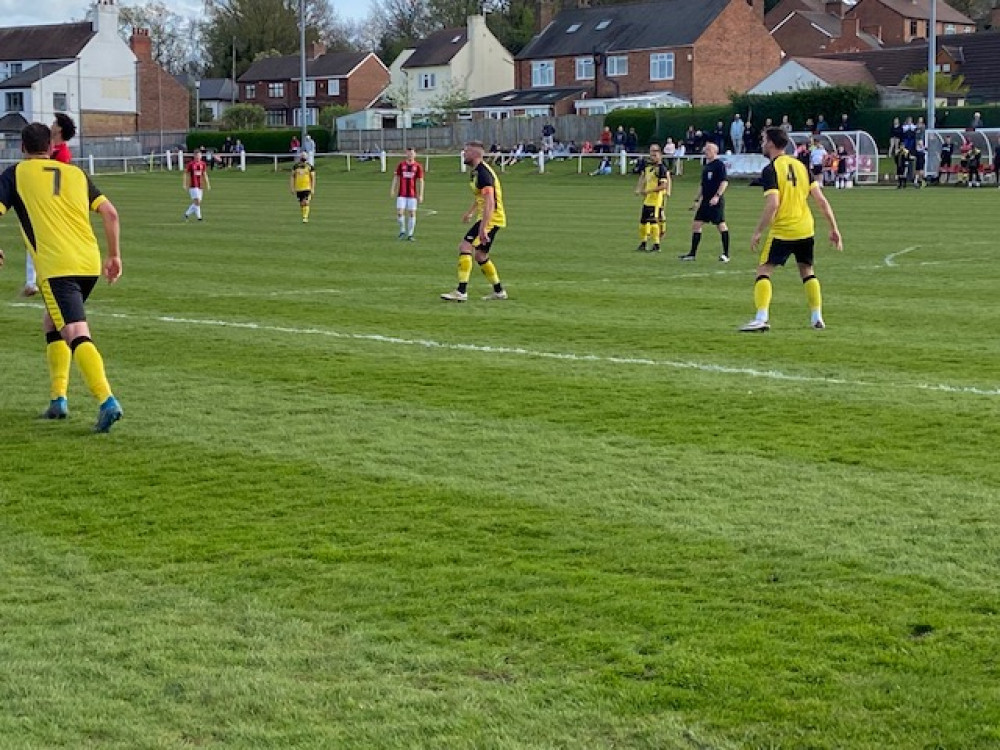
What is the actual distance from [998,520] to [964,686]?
2.36 meters

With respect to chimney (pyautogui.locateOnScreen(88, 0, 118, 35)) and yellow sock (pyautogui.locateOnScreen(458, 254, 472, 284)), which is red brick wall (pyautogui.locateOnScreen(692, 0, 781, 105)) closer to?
chimney (pyautogui.locateOnScreen(88, 0, 118, 35))

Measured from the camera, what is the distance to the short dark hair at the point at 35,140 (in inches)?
384

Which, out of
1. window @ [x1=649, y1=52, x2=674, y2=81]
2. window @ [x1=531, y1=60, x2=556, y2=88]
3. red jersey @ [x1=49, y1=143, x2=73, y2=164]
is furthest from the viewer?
window @ [x1=531, y1=60, x2=556, y2=88]

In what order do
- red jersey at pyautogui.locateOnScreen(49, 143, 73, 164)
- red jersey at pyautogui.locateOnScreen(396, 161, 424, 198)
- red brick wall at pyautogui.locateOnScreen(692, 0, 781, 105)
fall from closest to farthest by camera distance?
red jersey at pyautogui.locateOnScreen(49, 143, 73, 164) < red jersey at pyautogui.locateOnScreen(396, 161, 424, 198) < red brick wall at pyautogui.locateOnScreen(692, 0, 781, 105)

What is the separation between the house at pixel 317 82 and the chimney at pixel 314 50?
440 mm

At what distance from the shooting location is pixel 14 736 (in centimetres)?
486

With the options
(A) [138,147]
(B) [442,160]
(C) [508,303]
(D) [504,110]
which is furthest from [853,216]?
(D) [504,110]

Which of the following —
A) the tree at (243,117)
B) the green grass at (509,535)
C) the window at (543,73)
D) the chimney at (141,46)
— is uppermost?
the chimney at (141,46)

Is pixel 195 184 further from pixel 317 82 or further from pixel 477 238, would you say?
pixel 317 82

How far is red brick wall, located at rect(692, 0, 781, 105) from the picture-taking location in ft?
288

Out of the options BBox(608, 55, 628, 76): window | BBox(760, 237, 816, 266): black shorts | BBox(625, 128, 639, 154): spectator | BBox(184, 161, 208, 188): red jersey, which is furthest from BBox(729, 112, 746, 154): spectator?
BBox(760, 237, 816, 266): black shorts

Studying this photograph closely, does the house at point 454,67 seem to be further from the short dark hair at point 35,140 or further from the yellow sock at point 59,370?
the short dark hair at point 35,140

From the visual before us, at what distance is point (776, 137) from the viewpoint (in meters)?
13.9

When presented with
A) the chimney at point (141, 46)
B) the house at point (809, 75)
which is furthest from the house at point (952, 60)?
the chimney at point (141, 46)
